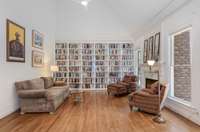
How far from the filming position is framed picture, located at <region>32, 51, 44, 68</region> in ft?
20.5

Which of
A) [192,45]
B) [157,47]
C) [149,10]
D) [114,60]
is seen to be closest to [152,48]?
[157,47]

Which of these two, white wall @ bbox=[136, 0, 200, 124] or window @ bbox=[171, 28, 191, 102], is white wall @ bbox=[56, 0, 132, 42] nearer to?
white wall @ bbox=[136, 0, 200, 124]

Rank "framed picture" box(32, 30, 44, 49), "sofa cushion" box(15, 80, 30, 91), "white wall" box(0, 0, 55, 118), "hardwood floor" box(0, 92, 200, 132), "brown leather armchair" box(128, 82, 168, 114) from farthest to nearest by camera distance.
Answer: "framed picture" box(32, 30, 44, 49) → "sofa cushion" box(15, 80, 30, 91) → "brown leather armchair" box(128, 82, 168, 114) → "white wall" box(0, 0, 55, 118) → "hardwood floor" box(0, 92, 200, 132)

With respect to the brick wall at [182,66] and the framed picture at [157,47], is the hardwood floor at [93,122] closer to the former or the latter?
the brick wall at [182,66]

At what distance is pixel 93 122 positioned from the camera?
392 centimetres

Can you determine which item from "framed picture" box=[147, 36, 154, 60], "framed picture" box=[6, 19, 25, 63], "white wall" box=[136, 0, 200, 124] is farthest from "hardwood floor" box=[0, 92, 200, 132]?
"framed picture" box=[147, 36, 154, 60]

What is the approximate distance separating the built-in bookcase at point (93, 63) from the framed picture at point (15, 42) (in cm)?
393

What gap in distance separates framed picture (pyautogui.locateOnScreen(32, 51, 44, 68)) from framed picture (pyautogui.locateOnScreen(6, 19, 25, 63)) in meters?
0.93

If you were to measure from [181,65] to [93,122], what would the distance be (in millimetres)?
2742

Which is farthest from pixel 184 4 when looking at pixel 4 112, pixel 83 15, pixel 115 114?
pixel 83 15

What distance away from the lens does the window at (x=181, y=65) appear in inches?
179

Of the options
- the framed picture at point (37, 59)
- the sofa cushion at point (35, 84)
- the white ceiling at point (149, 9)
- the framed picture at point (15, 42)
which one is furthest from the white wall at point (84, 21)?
the framed picture at point (15, 42)

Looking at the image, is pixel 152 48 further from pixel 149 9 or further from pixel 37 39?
pixel 37 39

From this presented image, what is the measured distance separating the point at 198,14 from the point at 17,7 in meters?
4.53
